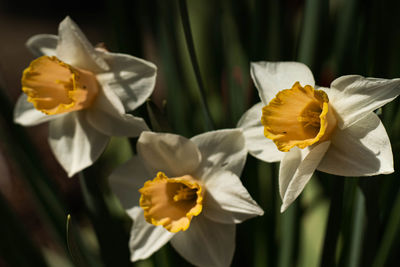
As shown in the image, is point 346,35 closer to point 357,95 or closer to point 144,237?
point 357,95

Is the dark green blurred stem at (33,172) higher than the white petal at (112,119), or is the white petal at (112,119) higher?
the white petal at (112,119)

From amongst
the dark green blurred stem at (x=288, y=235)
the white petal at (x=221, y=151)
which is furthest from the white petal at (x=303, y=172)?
the dark green blurred stem at (x=288, y=235)

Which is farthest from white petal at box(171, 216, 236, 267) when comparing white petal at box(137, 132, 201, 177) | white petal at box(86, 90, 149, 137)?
white petal at box(86, 90, 149, 137)

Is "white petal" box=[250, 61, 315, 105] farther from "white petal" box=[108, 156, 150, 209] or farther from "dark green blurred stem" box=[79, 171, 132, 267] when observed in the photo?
"dark green blurred stem" box=[79, 171, 132, 267]

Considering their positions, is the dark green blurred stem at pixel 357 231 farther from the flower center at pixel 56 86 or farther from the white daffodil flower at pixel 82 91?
the flower center at pixel 56 86

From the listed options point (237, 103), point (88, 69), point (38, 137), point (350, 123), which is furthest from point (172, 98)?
point (38, 137)

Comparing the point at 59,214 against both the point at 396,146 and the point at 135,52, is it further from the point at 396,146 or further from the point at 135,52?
the point at 396,146
